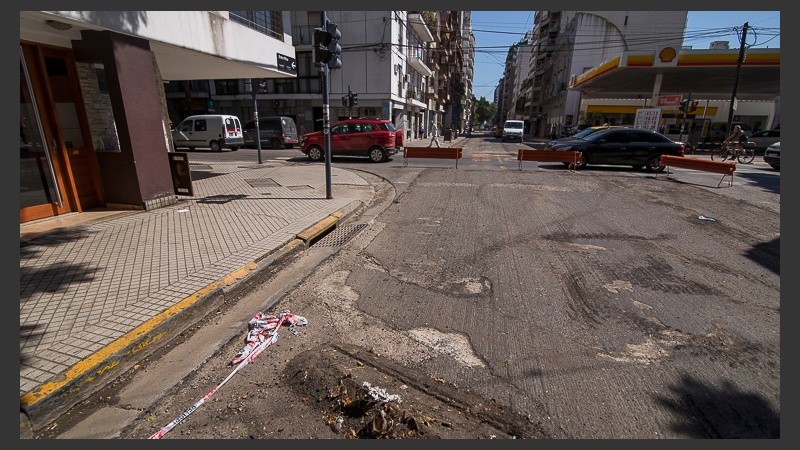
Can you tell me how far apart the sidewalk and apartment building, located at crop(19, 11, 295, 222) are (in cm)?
75

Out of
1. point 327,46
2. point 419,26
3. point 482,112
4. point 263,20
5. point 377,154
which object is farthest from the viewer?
point 482,112

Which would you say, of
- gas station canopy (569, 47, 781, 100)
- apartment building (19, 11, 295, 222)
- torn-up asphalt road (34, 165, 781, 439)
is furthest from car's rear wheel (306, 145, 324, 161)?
gas station canopy (569, 47, 781, 100)

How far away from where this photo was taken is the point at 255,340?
3201 mm

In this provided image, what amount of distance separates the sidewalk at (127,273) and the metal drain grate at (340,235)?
30 cm

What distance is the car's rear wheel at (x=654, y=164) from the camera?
1375cm

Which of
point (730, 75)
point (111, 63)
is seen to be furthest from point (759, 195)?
point (730, 75)

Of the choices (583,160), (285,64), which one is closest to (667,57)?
(583,160)

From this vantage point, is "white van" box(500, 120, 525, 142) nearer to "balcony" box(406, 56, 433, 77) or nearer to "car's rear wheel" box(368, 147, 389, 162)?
"balcony" box(406, 56, 433, 77)

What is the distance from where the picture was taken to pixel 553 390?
103 inches

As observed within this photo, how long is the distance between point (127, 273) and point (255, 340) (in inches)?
86.7

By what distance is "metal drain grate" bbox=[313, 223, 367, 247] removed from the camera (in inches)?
235

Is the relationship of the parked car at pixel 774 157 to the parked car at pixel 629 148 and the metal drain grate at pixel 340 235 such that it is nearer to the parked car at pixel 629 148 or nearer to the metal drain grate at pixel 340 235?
the parked car at pixel 629 148

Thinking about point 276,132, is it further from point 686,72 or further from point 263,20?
point 686,72

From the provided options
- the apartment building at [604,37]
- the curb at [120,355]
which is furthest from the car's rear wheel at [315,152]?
the apartment building at [604,37]
